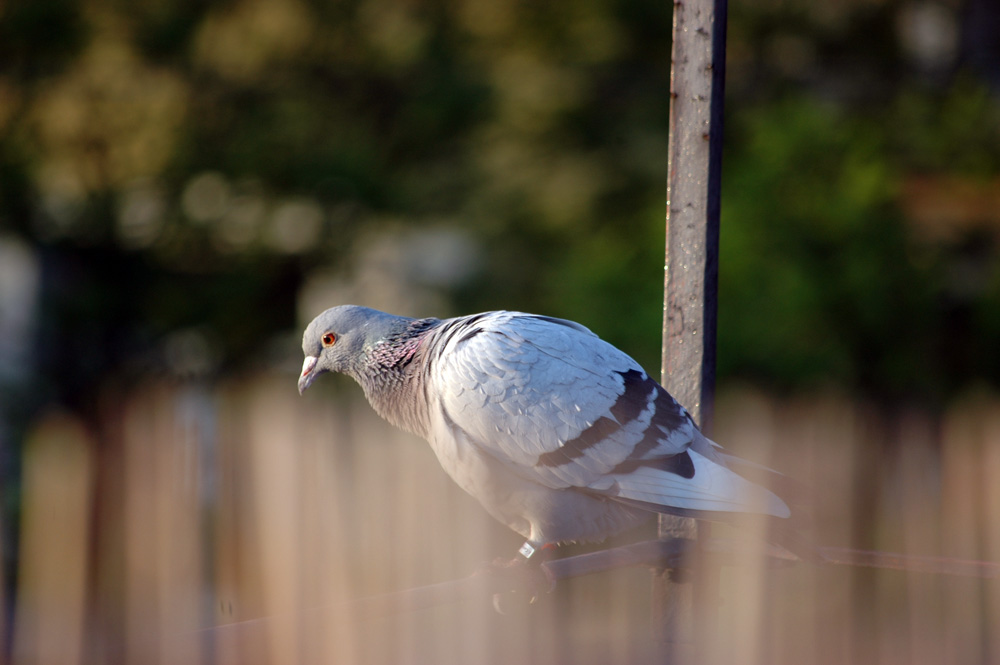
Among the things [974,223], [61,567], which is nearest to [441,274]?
[974,223]

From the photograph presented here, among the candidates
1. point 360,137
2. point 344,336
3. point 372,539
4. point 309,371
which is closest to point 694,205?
point 344,336

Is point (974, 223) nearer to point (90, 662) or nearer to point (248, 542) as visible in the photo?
point (248, 542)

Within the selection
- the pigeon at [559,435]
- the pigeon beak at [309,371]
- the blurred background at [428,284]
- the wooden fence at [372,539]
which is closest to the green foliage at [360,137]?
the blurred background at [428,284]

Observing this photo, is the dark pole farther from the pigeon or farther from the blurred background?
the blurred background

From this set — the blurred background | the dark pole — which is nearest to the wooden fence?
the blurred background

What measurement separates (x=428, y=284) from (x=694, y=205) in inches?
199

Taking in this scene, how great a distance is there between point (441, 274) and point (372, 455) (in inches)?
194

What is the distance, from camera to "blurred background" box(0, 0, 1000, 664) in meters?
2.97

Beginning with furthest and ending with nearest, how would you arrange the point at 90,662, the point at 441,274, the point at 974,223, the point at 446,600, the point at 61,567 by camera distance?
the point at 441,274 < the point at 974,223 < the point at 61,567 < the point at 90,662 < the point at 446,600

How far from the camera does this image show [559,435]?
230cm

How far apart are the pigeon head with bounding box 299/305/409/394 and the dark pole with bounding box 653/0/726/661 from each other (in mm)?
836

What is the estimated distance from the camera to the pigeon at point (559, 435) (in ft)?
7.48

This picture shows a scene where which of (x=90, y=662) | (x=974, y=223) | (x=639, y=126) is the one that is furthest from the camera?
(x=639, y=126)

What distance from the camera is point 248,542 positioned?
3100 mm
